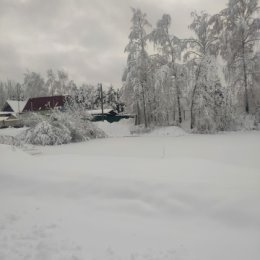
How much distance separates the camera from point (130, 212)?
567 cm

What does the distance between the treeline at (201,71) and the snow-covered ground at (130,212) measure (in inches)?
845

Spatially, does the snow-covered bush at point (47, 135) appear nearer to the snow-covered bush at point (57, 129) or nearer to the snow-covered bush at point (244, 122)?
the snow-covered bush at point (57, 129)

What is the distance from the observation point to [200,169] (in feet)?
25.1

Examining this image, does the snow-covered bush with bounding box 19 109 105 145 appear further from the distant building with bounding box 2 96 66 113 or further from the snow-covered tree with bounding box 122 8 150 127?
the distant building with bounding box 2 96 66 113

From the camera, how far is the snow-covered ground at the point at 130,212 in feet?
14.6

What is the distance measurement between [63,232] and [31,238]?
466 millimetres

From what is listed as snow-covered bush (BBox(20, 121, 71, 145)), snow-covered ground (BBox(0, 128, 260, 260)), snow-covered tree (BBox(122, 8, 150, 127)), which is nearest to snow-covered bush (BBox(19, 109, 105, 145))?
snow-covered bush (BBox(20, 121, 71, 145))

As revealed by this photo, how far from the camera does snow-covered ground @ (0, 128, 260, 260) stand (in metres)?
4.45

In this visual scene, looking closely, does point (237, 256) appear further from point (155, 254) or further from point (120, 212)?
point (120, 212)


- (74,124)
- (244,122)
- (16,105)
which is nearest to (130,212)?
(74,124)

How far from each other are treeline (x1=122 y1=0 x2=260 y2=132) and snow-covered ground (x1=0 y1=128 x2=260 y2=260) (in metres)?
21.5

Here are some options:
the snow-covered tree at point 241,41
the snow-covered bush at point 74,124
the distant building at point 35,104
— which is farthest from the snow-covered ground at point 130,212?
the distant building at point 35,104

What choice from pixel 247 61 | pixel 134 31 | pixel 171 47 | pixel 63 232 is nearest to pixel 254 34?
pixel 247 61

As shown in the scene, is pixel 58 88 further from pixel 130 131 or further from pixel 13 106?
pixel 130 131
